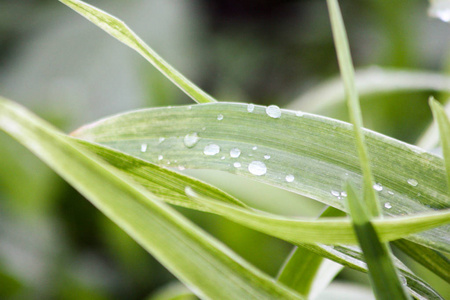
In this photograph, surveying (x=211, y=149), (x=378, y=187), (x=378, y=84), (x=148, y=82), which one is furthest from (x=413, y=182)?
(x=148, y=82)

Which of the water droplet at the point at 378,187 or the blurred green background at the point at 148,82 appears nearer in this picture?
the water droplet at the point at 378,187

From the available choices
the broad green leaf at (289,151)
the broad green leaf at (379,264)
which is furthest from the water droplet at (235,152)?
the broad green leaf at (379,264)

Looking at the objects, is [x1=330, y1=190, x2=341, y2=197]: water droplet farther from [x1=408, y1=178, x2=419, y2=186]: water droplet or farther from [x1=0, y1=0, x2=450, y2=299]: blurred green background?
[x1=0, y1=0, x2=450, y2=299]: blurred green background

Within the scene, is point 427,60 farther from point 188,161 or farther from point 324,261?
point 188,161

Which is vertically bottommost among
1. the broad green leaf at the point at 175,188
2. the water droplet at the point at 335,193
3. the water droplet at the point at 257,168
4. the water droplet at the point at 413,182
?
the broad green leaf at the point at 175,188

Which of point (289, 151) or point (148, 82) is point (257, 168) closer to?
point (289, 151)

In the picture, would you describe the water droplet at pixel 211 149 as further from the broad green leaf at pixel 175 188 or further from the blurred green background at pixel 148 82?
the blurred green background at pixel 148 82

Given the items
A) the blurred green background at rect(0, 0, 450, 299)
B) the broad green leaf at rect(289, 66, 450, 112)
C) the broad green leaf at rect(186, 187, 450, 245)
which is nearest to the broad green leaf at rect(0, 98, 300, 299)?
the broad green leaf at rect(186, 187, 450, 245)
